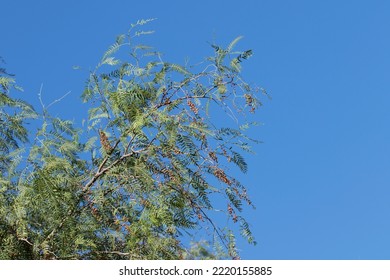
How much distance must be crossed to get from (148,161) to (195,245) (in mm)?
557

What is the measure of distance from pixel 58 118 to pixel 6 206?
1.98 ft

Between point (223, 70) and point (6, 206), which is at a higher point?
point (223, 70)

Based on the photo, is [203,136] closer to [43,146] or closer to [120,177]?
[120,177]

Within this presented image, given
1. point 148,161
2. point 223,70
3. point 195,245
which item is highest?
point 223,70

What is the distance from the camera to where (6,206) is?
519 centimetres

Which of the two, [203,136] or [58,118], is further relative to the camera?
[58,118]

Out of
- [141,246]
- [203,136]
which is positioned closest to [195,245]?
[141,246]
